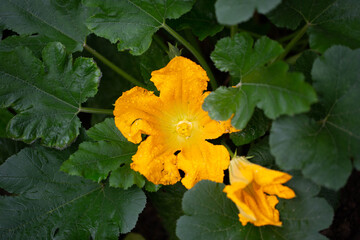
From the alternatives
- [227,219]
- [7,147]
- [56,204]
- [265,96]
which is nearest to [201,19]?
[265,96]

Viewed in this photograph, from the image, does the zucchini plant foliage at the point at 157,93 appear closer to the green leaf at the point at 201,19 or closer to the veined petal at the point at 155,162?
the green leaf at the point at 201,19

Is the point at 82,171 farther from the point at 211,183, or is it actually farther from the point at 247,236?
the point at 247,236

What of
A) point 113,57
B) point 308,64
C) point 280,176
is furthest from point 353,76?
point 113,57

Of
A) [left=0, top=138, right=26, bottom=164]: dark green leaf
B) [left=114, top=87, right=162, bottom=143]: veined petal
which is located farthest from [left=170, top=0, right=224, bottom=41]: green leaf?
[left=0, top=138, right=26, bottom=164]: dark green leaf

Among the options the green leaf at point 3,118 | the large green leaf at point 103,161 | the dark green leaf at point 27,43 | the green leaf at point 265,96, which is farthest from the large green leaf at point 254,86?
the green leaf at point 3,118

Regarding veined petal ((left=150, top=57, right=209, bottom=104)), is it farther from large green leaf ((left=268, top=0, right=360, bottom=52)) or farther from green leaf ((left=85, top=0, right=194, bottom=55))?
large green leaf ((left=268, top=0, right=360, bottom=52))
